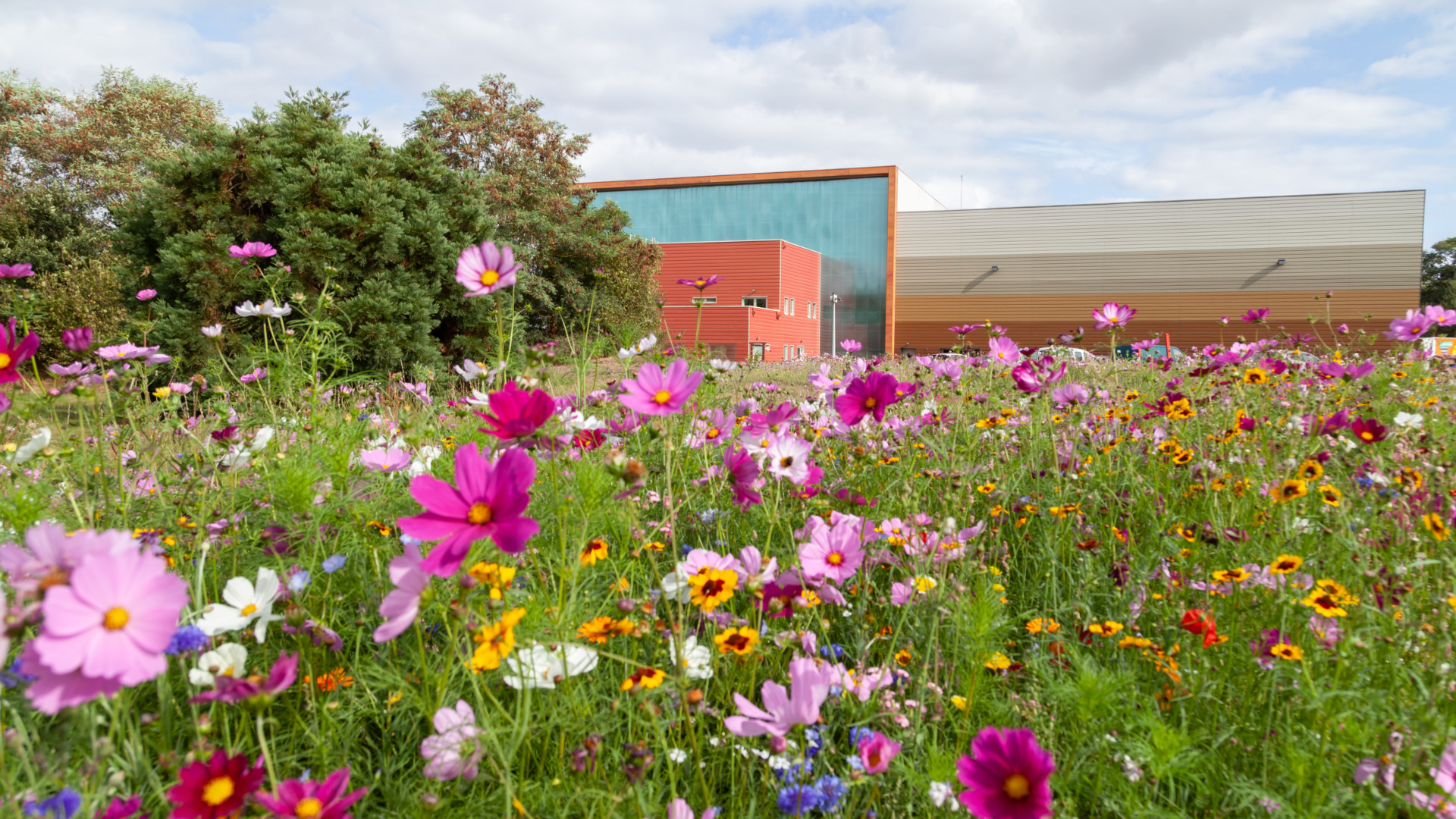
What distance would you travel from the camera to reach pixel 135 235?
6.91 meters

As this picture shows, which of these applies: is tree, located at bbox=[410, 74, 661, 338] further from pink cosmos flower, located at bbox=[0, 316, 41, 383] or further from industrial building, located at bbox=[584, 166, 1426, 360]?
pink cosmos flower, located at bbox=[0, 316, 41, 383]

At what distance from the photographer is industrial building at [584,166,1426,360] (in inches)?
943

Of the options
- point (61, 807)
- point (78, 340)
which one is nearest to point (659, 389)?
point (61, 807)

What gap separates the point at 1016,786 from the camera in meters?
0.67

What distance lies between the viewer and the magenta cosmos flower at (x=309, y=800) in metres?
0.60

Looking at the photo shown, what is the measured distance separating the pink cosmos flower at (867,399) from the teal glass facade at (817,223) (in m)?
27.1

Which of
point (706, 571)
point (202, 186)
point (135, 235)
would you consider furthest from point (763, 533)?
point (135, 235)

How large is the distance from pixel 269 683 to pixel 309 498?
668 mm

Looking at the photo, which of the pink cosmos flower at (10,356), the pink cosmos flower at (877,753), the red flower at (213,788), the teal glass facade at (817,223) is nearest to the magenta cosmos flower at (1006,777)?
the pink cosmos flower at (877,753)

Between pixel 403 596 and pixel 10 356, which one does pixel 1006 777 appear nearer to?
pixel 403 596

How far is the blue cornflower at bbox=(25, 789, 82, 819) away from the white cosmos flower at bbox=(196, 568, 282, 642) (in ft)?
0.81

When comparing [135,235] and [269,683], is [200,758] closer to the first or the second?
[269,683]

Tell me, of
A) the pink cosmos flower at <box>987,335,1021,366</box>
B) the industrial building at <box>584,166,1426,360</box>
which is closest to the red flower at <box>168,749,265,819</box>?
the pink cosmos flower at <box>987,335,1021,366</box>

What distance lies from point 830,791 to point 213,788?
640mm
